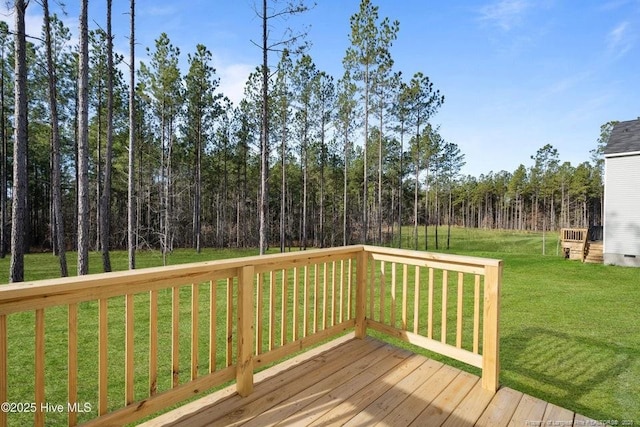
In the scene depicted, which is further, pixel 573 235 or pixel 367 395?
pixel 573 235

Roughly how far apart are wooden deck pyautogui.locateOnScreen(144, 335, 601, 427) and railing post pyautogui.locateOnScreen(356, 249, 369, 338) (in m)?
0.51

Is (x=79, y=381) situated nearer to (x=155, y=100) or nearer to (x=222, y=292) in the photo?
(x=222, y=292)

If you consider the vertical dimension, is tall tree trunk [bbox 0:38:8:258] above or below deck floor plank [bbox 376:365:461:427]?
above

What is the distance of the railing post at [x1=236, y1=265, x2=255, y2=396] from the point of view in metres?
2.07

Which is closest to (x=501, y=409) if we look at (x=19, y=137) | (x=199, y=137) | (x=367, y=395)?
(x=367, y=395)

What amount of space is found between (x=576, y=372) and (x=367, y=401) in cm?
232

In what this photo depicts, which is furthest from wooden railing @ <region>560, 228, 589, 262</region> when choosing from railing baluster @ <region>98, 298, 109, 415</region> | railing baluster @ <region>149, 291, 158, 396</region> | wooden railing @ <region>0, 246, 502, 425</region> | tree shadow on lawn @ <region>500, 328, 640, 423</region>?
railing baluster @ <region>98, 298, 109, 415</region>

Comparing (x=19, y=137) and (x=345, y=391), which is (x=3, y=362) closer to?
(x=345, y=391)

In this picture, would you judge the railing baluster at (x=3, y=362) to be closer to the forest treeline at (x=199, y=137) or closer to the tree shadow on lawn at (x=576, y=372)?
the tree shadow on lawn at (x=576, y=372)

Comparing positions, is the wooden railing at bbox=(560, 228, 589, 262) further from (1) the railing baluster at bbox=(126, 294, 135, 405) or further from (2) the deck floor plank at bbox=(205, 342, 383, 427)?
(1) the railing baluster at bbox=(126, 294, 135, 405)

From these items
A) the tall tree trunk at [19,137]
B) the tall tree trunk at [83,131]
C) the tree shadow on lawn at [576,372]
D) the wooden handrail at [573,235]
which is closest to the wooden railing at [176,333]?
the tree shadow on lawn at [576,372]

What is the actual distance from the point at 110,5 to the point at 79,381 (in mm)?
10547

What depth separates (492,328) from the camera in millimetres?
2160

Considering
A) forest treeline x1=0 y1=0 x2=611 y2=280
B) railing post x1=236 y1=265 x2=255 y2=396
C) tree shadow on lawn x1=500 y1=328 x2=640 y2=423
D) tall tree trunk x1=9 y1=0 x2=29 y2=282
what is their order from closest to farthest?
railing post x1=236 y1=265 x2=255 y2=396 < tree shadow on lawn x1=500 y1=328 x2=640 y2=423 < tall tree trunk x1=9 y1=0 x2=29 y2=282 < forest treeline x1=0 y1=0 x2=611 y2=280
